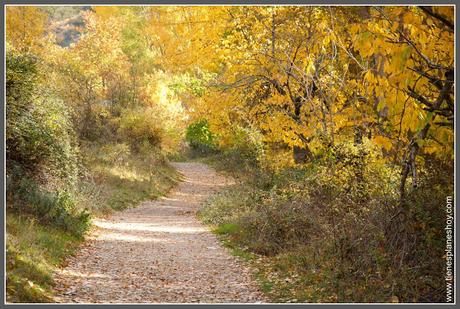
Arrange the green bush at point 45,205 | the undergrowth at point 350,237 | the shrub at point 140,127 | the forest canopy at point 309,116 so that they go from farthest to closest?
the shrub at point 140,127, the green bush at point 45,205, the undergrowth at point 350,237, the forest canopy at point 309,116

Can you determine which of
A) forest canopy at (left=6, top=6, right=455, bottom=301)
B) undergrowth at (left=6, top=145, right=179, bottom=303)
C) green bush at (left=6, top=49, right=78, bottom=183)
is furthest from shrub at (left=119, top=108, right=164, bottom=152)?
green bush at (left=6, top=49, right=78, bottom=183)

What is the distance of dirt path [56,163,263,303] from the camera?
25.4ft

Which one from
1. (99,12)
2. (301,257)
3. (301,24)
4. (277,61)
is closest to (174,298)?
(301,257)

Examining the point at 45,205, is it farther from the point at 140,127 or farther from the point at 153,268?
the point at 140,127

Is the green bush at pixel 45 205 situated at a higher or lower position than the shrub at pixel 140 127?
lower

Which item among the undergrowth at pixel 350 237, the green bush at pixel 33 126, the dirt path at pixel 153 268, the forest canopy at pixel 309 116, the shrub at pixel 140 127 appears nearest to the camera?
the forest canopy at pixel 309 116

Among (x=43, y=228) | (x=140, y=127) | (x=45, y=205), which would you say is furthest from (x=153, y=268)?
(x=140, y=127)

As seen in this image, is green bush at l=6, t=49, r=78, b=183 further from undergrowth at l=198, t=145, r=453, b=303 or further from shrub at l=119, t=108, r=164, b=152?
shrub at l=119, t=108, r=164, b=152

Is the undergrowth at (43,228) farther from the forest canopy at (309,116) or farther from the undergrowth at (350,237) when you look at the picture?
the undergrowth at (350,237)

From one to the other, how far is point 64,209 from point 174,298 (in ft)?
15.7

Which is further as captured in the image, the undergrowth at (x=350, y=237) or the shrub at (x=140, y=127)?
the shrub at (x=140, y=127)

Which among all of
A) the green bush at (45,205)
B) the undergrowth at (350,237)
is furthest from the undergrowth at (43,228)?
the undergrowth at (350,237)

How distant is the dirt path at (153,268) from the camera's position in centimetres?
775

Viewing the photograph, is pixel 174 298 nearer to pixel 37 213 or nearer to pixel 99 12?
pixel 37 213
